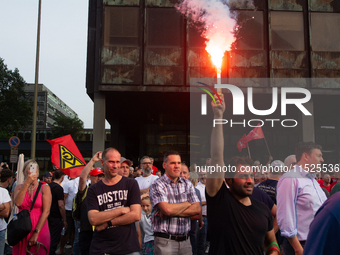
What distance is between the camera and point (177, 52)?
52.6 ft

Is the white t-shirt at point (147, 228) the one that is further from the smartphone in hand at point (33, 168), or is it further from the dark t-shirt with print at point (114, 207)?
the smartphone in hand at point (33, 168)

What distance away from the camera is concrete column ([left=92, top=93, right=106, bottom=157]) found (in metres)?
16.1

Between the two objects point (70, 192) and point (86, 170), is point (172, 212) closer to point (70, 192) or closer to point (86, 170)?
point (86, 170)

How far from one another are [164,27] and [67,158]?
31.2 feet

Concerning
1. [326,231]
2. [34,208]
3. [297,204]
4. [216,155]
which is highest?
[216,155]

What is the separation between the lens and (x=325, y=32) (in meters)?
16.8

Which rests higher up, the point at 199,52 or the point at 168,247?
the point at 199,52

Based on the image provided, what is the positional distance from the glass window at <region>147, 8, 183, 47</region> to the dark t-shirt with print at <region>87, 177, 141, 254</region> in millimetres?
12766

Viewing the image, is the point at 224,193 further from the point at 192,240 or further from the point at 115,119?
the point at 115,119

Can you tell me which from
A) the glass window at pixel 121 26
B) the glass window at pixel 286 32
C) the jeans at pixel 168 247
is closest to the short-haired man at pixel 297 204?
the jeans at pixel 168 247

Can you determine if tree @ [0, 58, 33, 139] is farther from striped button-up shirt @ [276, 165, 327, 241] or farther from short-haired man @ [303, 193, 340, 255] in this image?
short-haired man @ [303, 193, 340, 255]

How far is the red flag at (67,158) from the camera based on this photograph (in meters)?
8.64

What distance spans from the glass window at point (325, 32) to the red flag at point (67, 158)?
12.7 metres


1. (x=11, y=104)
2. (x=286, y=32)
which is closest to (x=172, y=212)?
(x=286, y=32)
